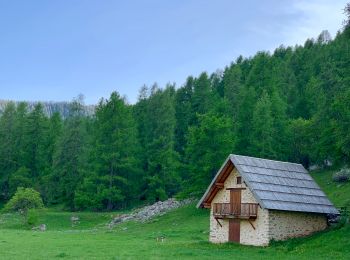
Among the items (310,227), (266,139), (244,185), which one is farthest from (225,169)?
(266,139)

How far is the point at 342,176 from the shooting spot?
57.9 m

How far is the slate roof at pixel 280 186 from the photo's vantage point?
Result: 120 ft

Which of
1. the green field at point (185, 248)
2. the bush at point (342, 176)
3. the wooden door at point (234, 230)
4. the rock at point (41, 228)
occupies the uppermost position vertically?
the bush at point (342, 176)

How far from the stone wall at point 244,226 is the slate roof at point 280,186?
1030 millimetres

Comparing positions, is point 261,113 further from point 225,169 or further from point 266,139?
point 225,169

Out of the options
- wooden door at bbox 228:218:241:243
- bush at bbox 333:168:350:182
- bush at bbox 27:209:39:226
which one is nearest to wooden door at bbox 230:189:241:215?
wooden door at bbox 228:218:241:243

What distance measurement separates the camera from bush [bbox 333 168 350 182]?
5734cm

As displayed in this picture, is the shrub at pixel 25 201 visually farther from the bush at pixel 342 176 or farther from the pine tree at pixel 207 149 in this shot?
the bush at pixel 342 176

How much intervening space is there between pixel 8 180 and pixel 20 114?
1375 centimetres

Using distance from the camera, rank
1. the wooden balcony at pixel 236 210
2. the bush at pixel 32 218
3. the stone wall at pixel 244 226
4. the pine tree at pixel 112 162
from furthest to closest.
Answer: the pine tree at pixel 112 162, the bush at pixel 32 218, the wooden balcony at pixel 236 210, the stone wall at pixel 244 226

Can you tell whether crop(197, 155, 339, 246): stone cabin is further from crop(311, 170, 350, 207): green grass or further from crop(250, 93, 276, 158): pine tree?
crop(250, 93, 276, 158): pine tree

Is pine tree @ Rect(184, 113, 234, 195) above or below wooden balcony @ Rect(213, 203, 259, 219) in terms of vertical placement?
above

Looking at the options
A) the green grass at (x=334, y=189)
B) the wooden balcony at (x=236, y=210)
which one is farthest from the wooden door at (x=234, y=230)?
the green grass at (x=334, y=189)

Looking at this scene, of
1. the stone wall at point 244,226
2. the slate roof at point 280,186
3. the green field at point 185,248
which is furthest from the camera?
the slate roof at point 280,186
